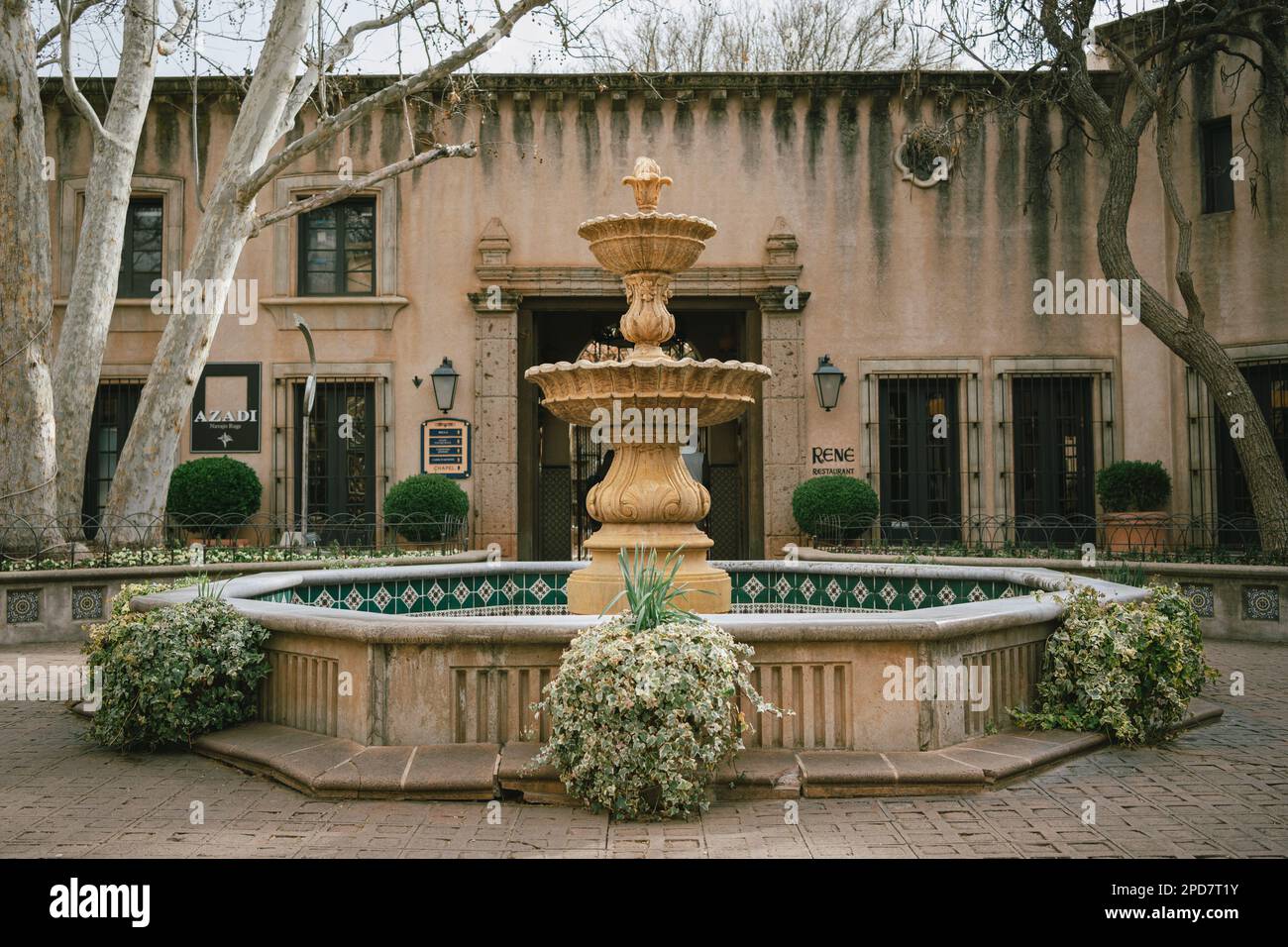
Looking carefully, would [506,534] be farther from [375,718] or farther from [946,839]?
[946,839]

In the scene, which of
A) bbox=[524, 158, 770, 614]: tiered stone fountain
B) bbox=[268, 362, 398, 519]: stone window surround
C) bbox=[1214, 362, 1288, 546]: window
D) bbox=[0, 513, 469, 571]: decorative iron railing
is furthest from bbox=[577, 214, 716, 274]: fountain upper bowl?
bbox=[1214, 362, 1288, 546]: window

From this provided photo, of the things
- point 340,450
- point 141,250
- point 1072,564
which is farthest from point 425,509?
point 1072,564

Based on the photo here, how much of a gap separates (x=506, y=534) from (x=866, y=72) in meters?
9.26

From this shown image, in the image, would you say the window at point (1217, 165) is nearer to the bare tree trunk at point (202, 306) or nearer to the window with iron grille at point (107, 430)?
the bare tree trunk at point (202, 306)

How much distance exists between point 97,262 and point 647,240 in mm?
8525

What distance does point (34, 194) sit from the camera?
12461 mm

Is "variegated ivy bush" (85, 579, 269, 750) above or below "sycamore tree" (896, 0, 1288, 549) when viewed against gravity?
below

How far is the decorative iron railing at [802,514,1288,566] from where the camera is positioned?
12.5 m

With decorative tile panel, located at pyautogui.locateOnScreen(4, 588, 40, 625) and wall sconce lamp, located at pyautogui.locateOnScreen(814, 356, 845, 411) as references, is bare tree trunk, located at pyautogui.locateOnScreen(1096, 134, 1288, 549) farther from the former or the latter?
decorative tile panel, located at pyautogui.locateOnScreen(4, 588, 40, 625)

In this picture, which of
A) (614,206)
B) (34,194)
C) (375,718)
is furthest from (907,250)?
(375,718)

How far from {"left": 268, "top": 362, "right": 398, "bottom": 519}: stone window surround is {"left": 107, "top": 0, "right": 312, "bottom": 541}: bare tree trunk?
134 inches

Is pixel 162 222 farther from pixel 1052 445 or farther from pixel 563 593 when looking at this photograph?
pixel 1052 445

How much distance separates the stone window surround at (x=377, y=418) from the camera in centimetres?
1625

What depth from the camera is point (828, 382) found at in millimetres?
16016
